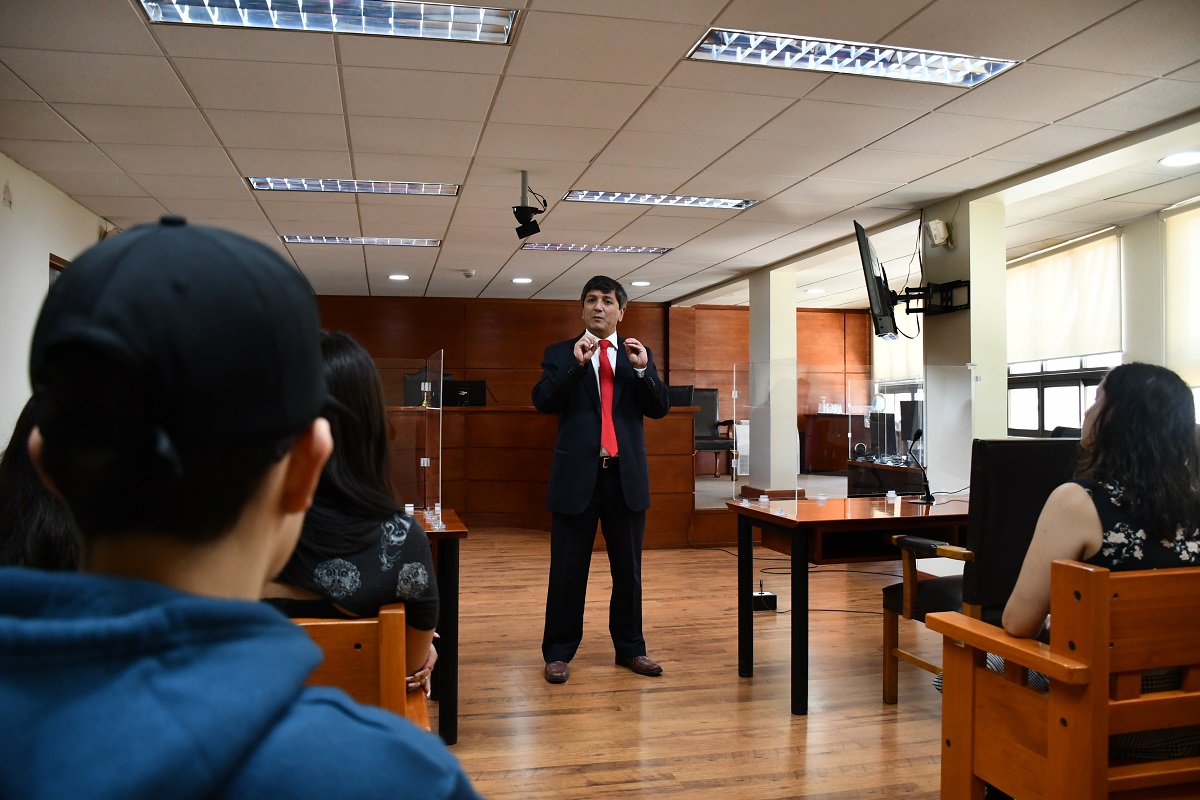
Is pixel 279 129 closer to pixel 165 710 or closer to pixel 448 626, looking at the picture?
pixel 448 626

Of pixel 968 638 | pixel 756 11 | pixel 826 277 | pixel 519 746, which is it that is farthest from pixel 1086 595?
pixel 826 277

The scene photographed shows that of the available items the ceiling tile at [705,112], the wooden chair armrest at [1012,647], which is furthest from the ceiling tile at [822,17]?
the wooden chair armrest at [1012,647]

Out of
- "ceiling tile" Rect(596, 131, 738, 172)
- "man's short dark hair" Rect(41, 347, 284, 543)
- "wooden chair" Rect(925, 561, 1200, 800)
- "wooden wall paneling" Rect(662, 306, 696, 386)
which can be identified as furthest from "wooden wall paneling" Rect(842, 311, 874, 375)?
"man's short dark hair" Rect(41, 347, 284, 543)

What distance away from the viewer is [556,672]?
3.61 metres

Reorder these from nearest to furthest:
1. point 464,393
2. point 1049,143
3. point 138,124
A: point 138,124 < point 1049,143 < point 464,393

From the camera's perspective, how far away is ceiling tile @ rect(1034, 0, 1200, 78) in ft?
11.1

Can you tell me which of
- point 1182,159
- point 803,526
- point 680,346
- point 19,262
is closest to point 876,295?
point 1182,159

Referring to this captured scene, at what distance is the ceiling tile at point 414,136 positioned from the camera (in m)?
4.58

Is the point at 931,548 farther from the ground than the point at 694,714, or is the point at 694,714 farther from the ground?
the point at 931,548

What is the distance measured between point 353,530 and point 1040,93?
4071mm

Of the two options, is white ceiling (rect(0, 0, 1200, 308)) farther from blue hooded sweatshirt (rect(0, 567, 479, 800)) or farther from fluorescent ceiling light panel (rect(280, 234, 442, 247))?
blue hooded sweatshirt (rect(0, 567, 479, 800))

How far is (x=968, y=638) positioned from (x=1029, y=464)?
1.03 m

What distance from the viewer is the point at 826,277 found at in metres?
9.68

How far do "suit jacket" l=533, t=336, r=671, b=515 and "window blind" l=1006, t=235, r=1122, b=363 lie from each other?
5761mm
